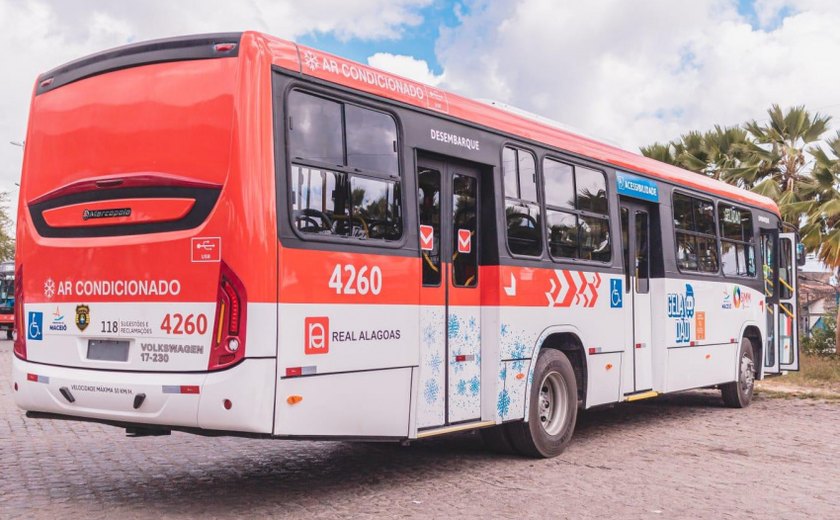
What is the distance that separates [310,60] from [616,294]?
16.7ft

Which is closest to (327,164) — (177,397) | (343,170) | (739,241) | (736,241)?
(343,170)

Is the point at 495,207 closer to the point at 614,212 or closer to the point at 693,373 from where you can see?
the point at 614,212

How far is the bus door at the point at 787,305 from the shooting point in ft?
49.8

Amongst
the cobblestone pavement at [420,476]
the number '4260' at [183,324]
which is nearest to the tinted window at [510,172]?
the cobblestone pavement at [420,476]

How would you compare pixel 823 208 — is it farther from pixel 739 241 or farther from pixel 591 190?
pixel 591 190

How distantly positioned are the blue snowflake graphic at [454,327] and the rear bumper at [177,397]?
2154 mm

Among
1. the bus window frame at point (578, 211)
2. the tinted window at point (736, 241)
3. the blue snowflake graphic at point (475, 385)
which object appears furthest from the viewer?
the tinted window at point (736, 241)

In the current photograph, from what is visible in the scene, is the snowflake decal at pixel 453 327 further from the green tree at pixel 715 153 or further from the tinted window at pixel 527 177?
the green tree at pixel 715 153

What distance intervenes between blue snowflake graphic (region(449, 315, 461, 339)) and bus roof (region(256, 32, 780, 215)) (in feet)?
5.84

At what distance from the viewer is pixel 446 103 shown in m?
7.93

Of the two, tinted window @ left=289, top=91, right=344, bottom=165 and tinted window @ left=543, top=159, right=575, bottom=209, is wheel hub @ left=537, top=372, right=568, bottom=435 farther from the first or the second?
tinted window @ left=289, top=91, right=344, bottom=165

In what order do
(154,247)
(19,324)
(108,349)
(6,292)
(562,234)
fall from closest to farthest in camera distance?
1. (154,247)
2. (108,349)
3. (19,324)
4. (562,234)
5. (6,292)

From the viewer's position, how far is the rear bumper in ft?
19.1

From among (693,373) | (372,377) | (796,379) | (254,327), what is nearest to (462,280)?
(372,377)
